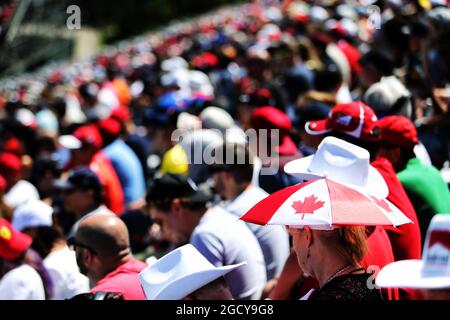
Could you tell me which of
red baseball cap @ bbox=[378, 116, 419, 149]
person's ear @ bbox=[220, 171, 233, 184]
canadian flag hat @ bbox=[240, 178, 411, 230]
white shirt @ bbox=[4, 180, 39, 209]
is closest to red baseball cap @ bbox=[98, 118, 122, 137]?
white shirt @ bbox=[4, 180, 39, 209]

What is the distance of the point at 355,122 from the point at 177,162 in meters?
2.22

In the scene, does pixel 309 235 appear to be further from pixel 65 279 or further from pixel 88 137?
pixel 88 137

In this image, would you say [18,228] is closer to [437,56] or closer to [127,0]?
[437,56]

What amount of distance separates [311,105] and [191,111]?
7.89 ft

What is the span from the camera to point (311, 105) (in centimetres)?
588

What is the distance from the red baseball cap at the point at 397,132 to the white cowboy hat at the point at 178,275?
1.40 m

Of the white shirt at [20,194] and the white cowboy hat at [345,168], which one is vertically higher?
the white cowboy hat at [345,168]

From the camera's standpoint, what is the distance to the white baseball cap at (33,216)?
17.7 ft

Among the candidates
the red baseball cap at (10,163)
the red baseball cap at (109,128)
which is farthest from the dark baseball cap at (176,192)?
the red baseball cap at (10,163)

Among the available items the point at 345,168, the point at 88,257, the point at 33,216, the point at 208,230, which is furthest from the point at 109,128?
the point at 345,168

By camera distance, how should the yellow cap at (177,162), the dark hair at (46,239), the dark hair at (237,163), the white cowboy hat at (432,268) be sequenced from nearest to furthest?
the white cowboy hat at (432,268)
the dark hair at (237,163)
the dark hair at (46,239)
the yellow cap at (177,162)

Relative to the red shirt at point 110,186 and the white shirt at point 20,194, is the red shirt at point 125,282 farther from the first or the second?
the white shirt at point 20,194

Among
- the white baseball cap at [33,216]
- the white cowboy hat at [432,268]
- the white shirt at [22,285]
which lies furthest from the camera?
the white baseball cap at [33,216]
